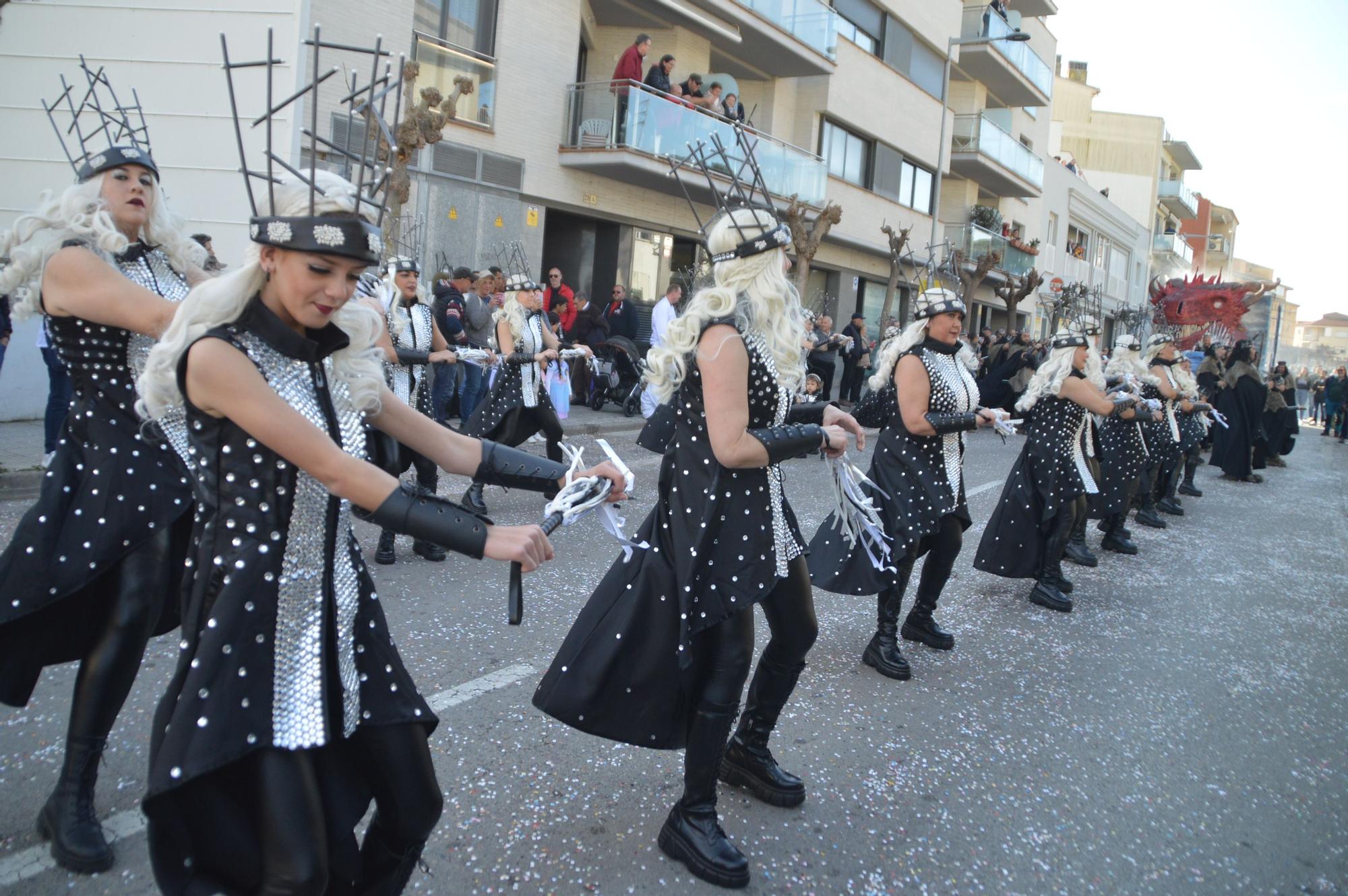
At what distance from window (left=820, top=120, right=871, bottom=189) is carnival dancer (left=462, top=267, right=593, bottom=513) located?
1693cm

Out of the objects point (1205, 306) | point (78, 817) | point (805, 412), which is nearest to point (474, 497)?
point (805, 412)

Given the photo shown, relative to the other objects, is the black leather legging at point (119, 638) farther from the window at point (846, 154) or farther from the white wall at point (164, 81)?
the window at point (846, 154)

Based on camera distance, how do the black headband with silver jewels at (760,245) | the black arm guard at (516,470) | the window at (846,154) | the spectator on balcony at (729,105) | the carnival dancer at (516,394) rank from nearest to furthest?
the black arm guard at (516,470)
the black headband with silver jewels at (760,245)
the carnival dancer at (516,394)
the spectator on balcony at (729,105)
the window at (846,154)

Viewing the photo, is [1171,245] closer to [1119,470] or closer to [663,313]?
[663,313]

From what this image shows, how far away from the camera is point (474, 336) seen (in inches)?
496

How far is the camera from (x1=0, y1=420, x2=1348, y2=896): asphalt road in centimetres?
297

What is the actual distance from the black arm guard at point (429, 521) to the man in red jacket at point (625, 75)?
15.6 metres

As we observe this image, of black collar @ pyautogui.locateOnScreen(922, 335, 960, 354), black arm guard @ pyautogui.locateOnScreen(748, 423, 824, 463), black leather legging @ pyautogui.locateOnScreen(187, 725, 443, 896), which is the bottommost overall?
black leather legging @ pyautogui.locateOnScreen(187, 725, 443, 896)

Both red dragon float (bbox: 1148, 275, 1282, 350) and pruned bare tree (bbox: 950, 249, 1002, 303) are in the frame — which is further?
pruned bare tree (bbox: 950, 249, 1002, 303)

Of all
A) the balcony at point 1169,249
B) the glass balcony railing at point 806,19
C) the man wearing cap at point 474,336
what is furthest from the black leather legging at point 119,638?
the balcony at point 1169,249

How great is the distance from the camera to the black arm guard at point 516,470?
2.29m

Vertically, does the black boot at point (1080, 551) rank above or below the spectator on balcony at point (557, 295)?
below

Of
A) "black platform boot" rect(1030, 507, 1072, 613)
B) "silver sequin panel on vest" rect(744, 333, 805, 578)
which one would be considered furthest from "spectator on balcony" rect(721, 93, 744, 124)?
"silver sequin panel on vest" rect(744, 333, 805, 578)

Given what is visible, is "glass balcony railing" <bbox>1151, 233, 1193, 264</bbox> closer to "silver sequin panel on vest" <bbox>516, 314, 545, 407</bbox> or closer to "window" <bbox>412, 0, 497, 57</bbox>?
"window" <bbox>412, 0, 497, 57</bbox>
